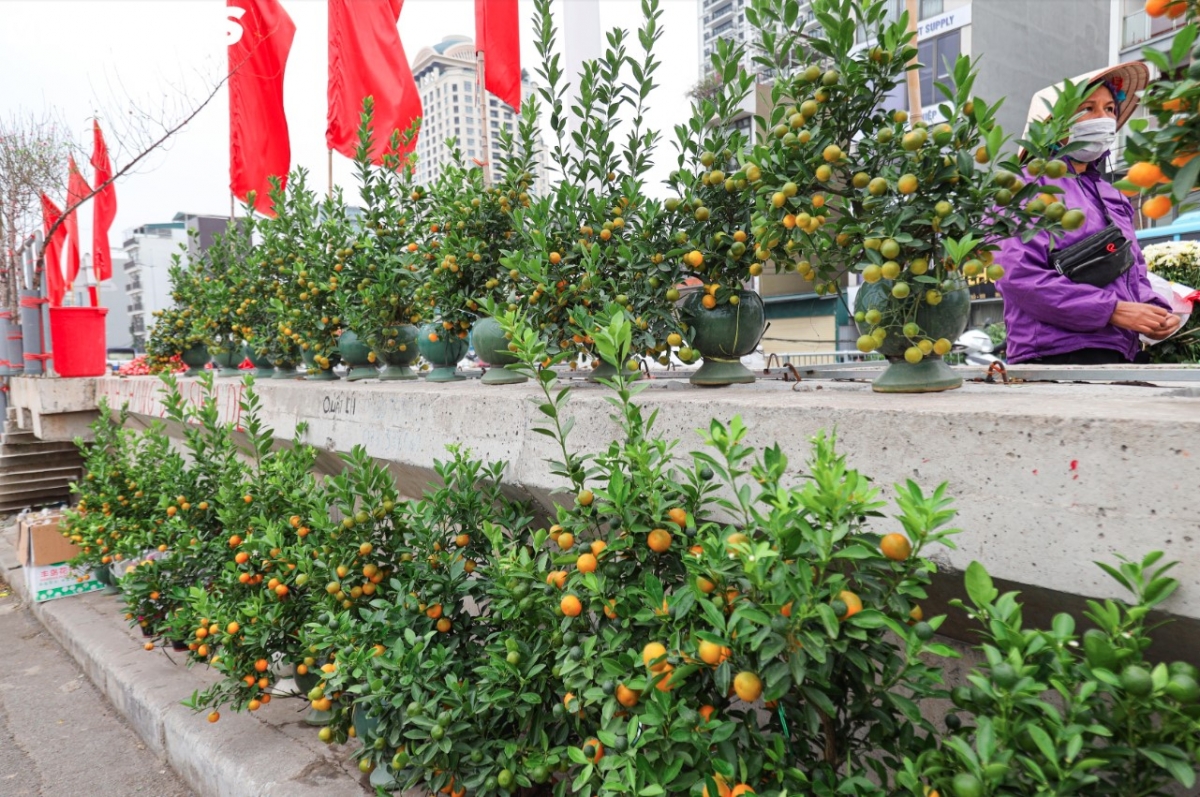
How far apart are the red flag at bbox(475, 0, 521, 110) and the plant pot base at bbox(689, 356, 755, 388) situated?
→ 10.7 feet

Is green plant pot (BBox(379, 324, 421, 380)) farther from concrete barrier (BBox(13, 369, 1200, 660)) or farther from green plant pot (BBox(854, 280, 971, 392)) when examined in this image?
green plant pot (BBox(854, 280, 971, 392))

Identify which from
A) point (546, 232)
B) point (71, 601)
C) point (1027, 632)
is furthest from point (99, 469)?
point (1027, 632)

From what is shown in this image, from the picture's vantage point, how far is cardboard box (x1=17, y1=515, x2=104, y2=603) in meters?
5.91

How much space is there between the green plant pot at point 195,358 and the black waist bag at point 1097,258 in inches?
301

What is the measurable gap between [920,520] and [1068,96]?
104cm

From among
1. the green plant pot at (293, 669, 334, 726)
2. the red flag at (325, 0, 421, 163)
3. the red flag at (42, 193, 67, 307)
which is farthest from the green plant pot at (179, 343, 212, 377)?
the green plant pot at (293, 669, 334, 726)

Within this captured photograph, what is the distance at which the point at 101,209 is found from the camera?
10.5 m

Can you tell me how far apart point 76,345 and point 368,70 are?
5.21 meters

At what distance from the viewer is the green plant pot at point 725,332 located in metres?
2.52

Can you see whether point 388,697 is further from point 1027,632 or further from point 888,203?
point 888,203

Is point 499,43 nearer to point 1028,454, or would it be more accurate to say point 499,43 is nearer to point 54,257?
point 1028,454

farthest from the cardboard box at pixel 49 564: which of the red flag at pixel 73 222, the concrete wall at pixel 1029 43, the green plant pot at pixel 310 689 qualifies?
the concrete wall at pixel 1029 43

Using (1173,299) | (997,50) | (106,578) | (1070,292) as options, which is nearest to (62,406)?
(106,578)

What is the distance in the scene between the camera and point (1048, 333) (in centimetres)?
300
